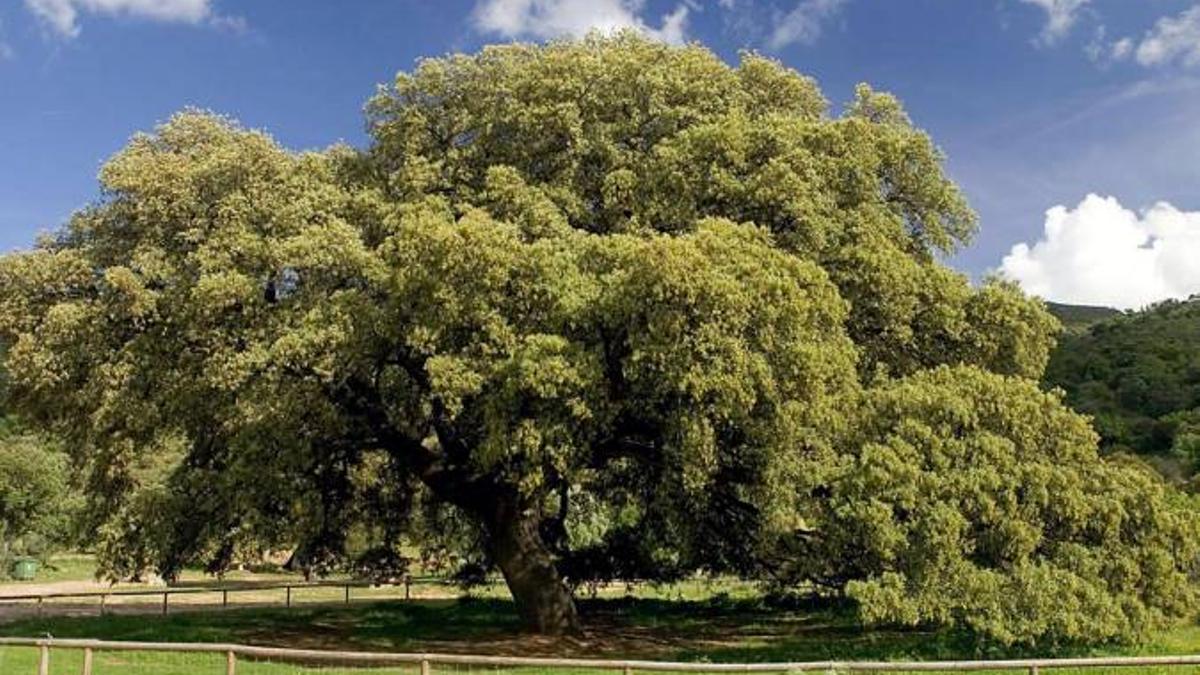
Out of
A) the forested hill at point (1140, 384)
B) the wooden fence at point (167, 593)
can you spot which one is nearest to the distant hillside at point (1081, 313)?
the forested hill at point (1140, 384)

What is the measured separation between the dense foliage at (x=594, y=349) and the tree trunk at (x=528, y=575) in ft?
0.23

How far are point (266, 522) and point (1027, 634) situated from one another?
16014mm

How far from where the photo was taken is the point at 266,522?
2408cm

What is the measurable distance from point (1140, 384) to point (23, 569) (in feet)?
230

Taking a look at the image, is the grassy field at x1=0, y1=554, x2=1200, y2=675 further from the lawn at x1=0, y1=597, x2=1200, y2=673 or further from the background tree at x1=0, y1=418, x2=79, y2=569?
the background tree at x1=0, y1=418, x2=79, y2=569

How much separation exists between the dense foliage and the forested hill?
1609 inches

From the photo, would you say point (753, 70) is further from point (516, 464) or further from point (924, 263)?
point (516, 464)

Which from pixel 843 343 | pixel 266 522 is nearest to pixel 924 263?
pixel 843 343

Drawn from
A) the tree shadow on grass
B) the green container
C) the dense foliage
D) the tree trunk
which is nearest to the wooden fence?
the tree shadow on grass

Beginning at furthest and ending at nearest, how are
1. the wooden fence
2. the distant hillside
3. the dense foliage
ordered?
1. the distant hillside
2. the wooden fence
3. the dense foliage

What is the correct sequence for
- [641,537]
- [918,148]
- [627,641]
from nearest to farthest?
[627,641] < [918,148] < [641,537]

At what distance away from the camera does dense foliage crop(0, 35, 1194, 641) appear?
1719cm

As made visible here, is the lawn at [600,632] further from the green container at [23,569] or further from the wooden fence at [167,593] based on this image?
the green container at [23,569]

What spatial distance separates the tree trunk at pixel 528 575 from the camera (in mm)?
23516
